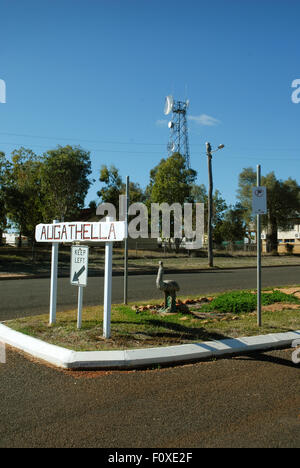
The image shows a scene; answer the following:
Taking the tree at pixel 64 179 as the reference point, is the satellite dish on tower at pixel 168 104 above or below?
above

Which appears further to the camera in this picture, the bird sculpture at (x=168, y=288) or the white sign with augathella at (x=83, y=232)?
the bird sculpture at (x=168, y=288)

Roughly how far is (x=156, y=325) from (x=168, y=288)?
3.35 ft

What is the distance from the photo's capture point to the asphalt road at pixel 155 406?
3.43 meters

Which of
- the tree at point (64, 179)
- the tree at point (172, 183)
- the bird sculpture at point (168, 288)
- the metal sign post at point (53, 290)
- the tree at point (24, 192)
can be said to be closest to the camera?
the metal sign post at point (53, 290)

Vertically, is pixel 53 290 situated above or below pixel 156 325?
above

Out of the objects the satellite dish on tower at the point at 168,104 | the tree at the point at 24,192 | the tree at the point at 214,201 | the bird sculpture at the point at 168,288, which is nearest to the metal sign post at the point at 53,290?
the bird sculpture at the point at 168,288

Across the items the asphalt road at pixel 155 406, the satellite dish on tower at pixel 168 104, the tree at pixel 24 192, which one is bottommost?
the asphalt road at pixel 155 406

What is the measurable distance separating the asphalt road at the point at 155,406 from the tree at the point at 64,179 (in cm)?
2624

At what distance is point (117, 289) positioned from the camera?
1346cm

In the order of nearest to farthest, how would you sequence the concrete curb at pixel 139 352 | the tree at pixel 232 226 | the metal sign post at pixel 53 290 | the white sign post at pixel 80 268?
1. the concrete curb at pixel 139 352
2. the white sign post at pixel 80 268
3. the metal sign post at pixel 53 290
4. the tree at pixel 232 226

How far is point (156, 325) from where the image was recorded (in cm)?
718

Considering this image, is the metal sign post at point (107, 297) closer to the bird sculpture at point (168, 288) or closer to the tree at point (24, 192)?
the bird sculpture at point (168, 288)

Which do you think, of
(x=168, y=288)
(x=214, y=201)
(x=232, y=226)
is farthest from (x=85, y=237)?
(x=232, y=226)

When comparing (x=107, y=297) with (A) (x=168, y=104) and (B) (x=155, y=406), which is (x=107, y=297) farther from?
(A) (x=168, y=104)
